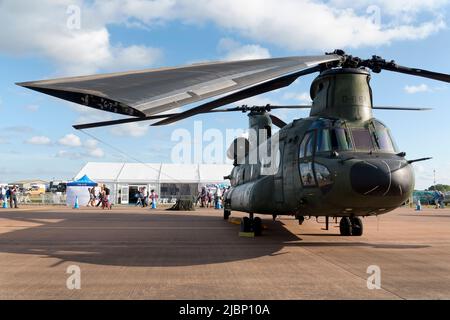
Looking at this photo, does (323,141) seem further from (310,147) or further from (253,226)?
(253,226)

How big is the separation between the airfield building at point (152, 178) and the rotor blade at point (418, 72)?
118ft

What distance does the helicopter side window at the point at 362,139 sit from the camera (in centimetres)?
921

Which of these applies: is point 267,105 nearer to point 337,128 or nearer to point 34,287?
point 337,128

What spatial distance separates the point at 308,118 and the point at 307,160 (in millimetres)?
1433

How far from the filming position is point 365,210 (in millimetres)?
8820

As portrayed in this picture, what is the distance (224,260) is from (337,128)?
386cm

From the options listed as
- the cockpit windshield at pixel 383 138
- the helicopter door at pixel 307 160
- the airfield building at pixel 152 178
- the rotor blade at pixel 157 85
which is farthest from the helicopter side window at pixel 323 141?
the airfield building at pixel 152 178

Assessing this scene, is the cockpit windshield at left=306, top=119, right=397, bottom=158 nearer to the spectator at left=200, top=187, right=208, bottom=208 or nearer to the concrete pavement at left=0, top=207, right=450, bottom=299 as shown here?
the concrete pavement at left=0, top=207, right=450, bottom=299

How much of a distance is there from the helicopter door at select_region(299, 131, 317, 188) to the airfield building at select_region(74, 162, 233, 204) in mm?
35349

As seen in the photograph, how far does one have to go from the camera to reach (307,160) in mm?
9820

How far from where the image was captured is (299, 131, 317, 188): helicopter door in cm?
952

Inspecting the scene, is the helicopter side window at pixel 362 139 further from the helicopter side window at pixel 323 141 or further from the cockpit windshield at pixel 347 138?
the helicopter side window at pixel 323 141

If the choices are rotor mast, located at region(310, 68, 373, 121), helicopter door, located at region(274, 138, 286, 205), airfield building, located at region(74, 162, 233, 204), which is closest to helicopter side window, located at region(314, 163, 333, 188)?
rotor mast, located at region(310, 68, 373, 121)

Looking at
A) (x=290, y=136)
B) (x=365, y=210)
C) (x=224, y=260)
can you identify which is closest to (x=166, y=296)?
(x=224, y=260)
